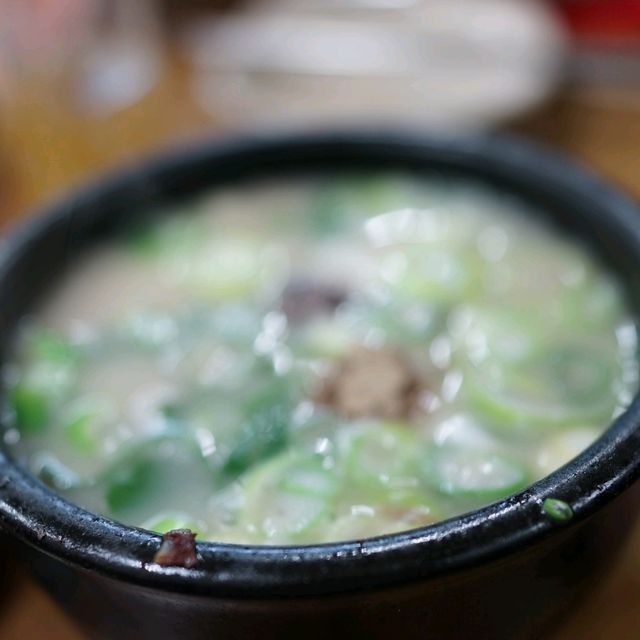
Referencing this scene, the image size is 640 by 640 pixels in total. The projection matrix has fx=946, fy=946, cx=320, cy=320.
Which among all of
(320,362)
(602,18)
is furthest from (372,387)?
(602,18)

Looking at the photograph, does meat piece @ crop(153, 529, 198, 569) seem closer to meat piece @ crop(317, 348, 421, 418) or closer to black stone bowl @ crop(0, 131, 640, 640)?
black stone bowl @ crop(0, 131, 640, 640)

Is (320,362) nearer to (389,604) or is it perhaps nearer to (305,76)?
(389,604)

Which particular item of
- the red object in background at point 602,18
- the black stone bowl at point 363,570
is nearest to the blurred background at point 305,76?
the red object in background at point 602,18

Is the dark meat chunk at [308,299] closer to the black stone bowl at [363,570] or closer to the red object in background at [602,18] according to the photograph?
the black stone bowl at [363,570]

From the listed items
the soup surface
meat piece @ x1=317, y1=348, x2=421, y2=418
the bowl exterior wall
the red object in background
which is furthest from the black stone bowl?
the red object in background

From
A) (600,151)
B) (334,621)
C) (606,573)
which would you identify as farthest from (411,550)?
(600,151)

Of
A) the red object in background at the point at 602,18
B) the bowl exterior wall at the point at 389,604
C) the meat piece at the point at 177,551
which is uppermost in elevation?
the red object in background at the point at 602,18
